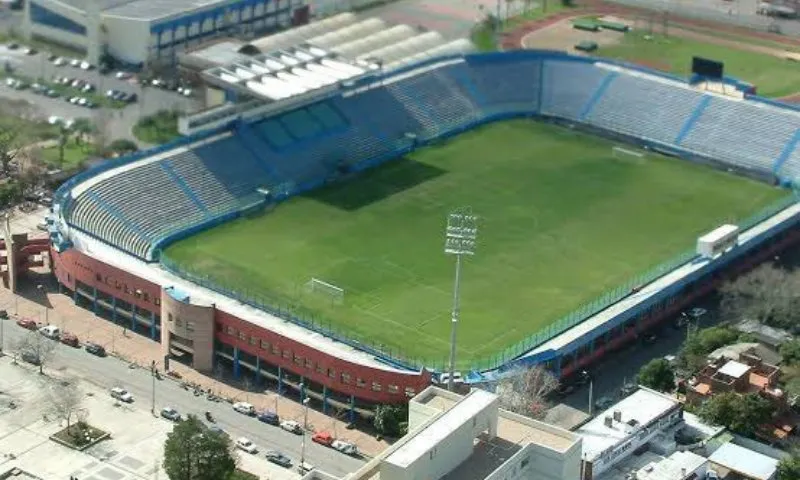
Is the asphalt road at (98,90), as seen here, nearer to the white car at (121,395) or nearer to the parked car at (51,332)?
the parked car at (51,332)

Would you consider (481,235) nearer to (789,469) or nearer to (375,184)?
(375,184)

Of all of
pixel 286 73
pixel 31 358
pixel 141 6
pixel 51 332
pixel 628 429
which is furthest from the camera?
pixel 141 6

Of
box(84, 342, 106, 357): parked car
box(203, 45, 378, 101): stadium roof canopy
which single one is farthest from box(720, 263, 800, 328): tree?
box(84, 342, 106, 357): parked car

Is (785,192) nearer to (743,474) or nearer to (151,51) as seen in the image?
(743,474)

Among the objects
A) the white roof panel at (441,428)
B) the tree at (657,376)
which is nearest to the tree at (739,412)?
the tree at (657,376)

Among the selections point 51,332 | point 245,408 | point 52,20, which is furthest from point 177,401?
point 52,20

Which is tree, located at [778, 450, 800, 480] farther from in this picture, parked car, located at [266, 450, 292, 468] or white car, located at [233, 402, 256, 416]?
white car, located at [233, 402, 256, 416]

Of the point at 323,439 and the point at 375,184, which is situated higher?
the point at 375,184
